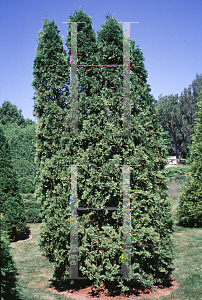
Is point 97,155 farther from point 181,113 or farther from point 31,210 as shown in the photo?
point 181,113

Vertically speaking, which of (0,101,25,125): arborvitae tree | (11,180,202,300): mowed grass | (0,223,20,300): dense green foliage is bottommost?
(11,180,202,300): mowed grass

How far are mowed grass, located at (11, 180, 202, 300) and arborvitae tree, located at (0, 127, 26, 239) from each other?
72cm

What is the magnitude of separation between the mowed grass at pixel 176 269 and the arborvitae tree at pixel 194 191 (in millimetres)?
959

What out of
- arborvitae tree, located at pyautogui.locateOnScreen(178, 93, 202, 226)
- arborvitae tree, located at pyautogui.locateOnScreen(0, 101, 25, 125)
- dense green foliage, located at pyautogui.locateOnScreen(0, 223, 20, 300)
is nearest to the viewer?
dense green foliage, located at pyautogui.locateOnScreen(0, 223, 20, 300)

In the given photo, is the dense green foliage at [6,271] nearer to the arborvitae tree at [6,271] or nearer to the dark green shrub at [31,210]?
the arborvitae tree at [6,271]

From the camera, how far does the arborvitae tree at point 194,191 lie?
1198cm

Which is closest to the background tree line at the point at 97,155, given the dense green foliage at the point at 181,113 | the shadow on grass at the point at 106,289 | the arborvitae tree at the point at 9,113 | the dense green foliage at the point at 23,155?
the shadow on grass at the point at 106,289

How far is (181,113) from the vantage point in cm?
4862

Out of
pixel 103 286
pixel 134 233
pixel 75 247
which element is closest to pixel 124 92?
pixel 134 233

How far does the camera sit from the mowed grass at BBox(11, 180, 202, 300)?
5.86 meters

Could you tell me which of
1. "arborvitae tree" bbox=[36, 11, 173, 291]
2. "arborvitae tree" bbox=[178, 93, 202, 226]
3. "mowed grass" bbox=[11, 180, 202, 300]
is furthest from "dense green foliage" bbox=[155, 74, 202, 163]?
"arborvitae tree" bbox=[36, 11, 173, 291]

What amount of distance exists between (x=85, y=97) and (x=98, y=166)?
5.17 ft

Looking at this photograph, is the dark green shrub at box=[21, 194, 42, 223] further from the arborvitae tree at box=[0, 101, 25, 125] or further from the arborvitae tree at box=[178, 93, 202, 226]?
the arborvitae tree at box=[0, 101, 25, 125]

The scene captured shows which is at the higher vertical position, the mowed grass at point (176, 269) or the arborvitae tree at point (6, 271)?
the arborvitae tree at point (6, 271)
